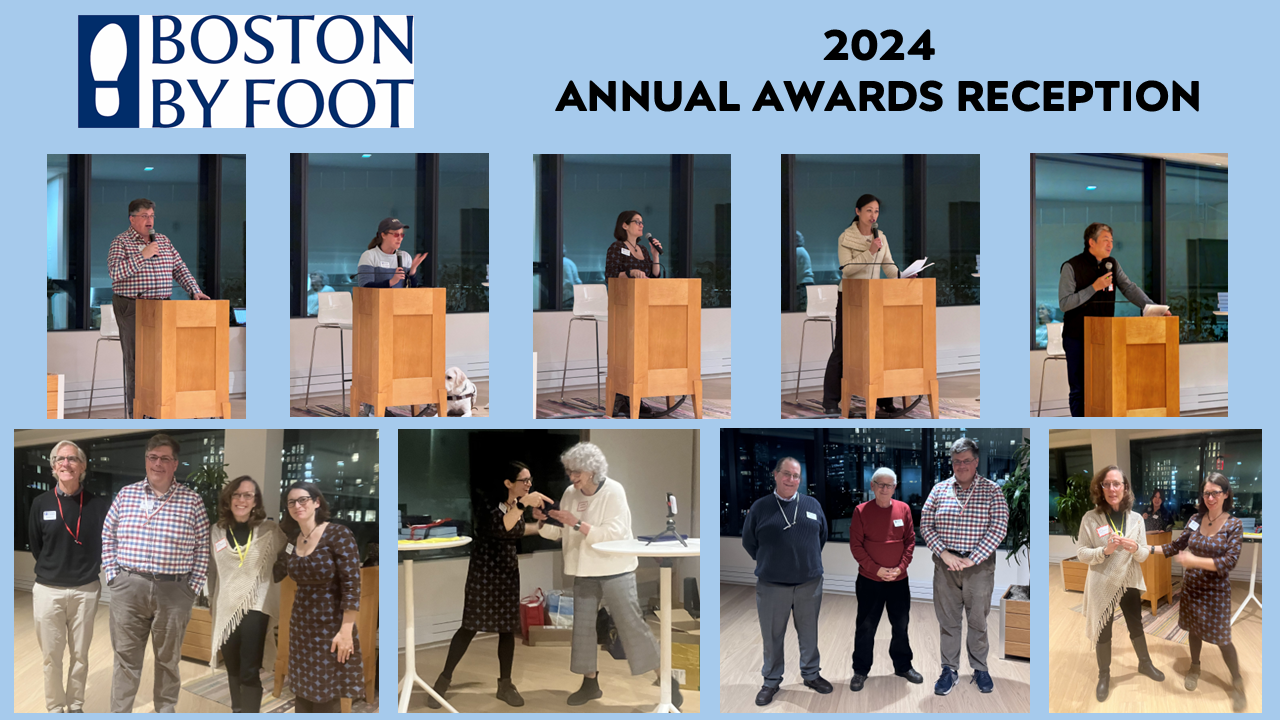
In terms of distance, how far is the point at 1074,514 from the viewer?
5785mm

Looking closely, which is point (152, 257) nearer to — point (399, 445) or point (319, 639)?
point (399, 445)

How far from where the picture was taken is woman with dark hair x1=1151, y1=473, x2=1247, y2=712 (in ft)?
19.0

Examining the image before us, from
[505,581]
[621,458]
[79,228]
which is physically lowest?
[505,581]

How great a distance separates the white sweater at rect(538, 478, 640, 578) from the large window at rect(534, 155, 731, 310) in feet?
10.1

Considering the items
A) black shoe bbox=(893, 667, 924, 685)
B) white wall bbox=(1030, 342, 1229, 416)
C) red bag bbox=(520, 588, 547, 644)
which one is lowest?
black shoe bbox=(893, 667, 924, 685)

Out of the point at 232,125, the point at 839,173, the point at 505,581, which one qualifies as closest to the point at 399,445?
the point at 505,581

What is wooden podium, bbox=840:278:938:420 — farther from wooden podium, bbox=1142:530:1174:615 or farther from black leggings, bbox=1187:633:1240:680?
black leggings, bbox=1187:633:1240:680

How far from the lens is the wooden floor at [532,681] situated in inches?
225

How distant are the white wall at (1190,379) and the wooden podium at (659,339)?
9.55 feet

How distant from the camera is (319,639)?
5621 millimetres

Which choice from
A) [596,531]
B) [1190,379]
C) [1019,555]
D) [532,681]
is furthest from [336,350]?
[1190,379]

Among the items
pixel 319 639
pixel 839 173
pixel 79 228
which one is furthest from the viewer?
pixel 839 173

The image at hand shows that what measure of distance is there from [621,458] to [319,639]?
5.80 feet

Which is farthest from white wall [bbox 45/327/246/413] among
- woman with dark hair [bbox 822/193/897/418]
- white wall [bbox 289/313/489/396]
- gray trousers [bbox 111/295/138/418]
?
woman with dark hair [bbox 822/193/897/418]
